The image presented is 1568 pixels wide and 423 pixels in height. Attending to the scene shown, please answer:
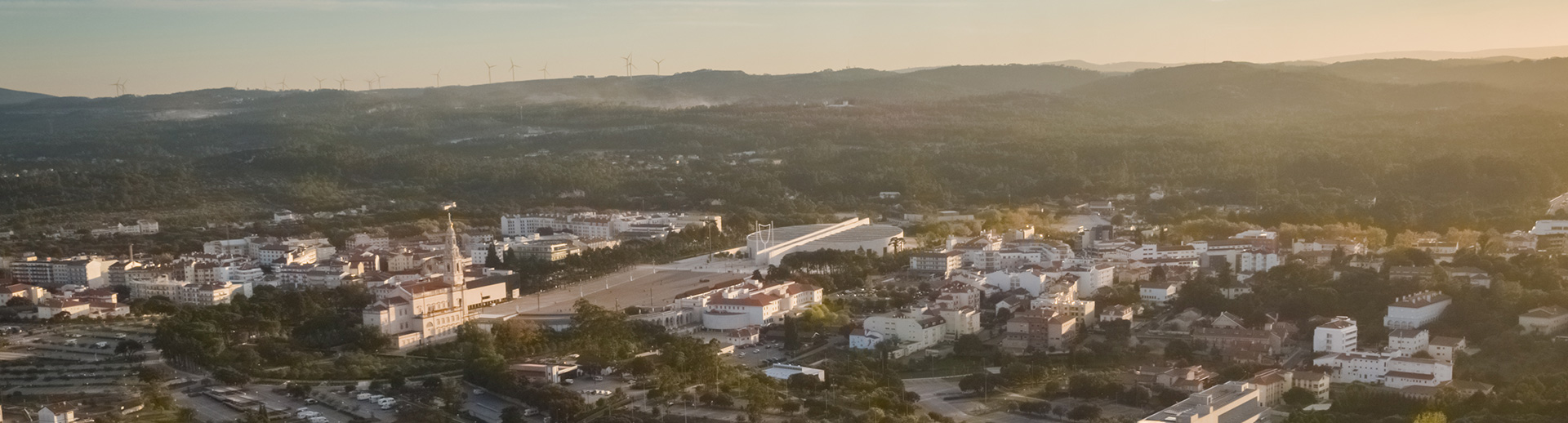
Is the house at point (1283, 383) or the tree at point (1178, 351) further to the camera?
the tree at point (1178, 351)

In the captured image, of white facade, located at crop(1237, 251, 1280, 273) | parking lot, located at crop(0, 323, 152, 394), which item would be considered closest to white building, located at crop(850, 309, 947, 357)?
white facade, located at crop(1237, 251, 1280, 273)

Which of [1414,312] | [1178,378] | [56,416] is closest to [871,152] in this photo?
[1414,312]

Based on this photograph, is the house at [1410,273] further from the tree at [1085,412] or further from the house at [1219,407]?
the tree at [1085,412]

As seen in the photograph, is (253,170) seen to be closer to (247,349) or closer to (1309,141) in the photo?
(247,349)

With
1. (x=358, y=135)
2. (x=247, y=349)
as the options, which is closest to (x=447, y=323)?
(x=247, y=349)

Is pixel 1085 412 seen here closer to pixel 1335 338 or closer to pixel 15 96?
pixel 1335 338

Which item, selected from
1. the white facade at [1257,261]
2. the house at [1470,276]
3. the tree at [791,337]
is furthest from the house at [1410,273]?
the tree at [791,337]
